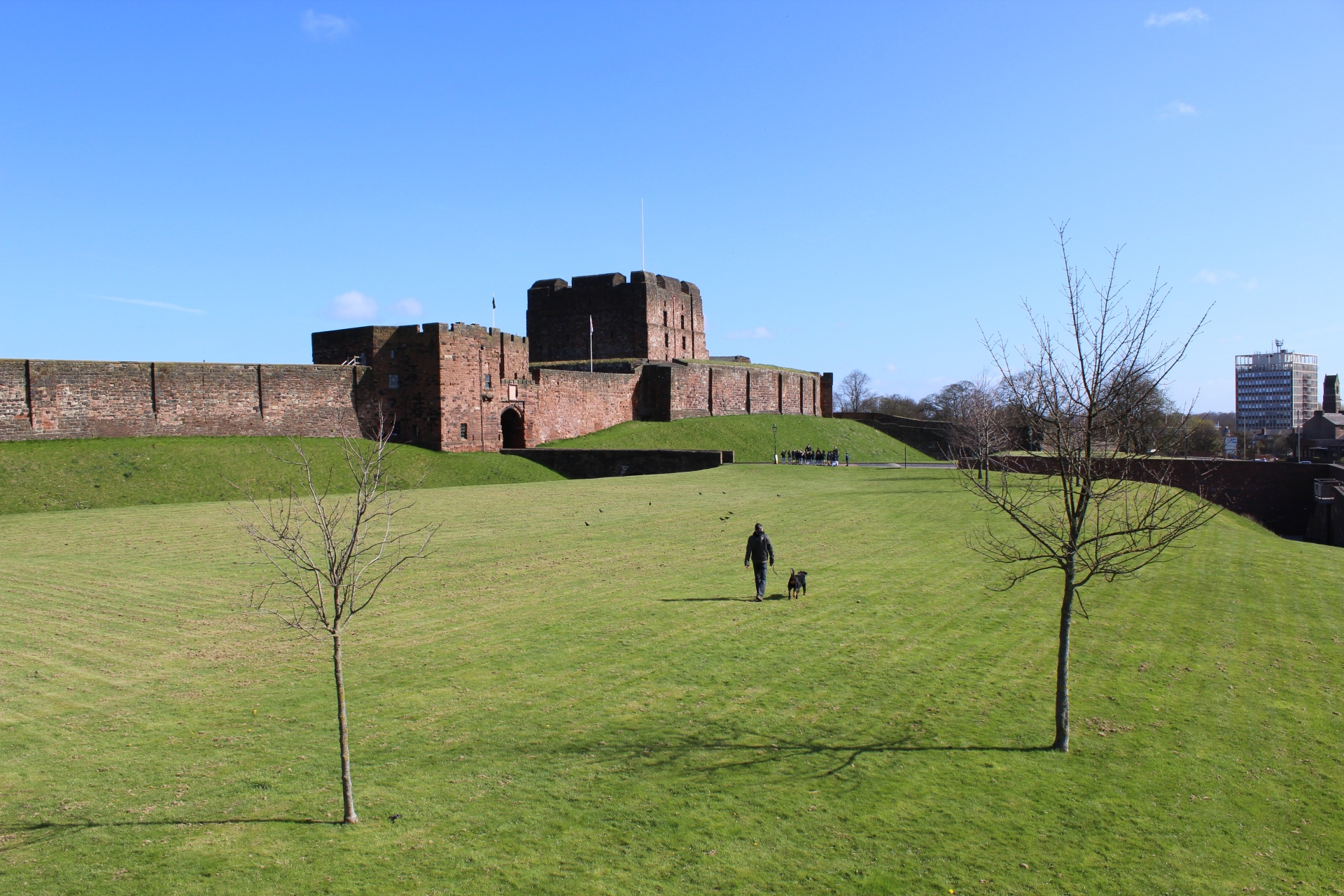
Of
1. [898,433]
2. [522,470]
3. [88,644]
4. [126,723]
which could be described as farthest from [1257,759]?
[898,433]

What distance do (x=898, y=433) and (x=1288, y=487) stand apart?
30223 millimetres

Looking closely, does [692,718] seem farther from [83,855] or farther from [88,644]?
[88,644]

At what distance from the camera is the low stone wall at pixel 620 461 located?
→ 42750 millimetres

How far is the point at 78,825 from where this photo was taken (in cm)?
671

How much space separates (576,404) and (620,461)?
30.3 ft

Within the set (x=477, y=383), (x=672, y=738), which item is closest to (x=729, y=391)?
(x=477, y=383)

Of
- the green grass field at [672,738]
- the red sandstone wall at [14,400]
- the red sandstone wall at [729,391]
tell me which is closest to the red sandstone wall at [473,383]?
the red sandstone wall at [14,400]

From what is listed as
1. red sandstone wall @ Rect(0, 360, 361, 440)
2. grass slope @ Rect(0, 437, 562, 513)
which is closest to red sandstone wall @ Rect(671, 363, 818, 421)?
grass slope @ Rect(0, 437, 562, 513)

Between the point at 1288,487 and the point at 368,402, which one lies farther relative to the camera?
the point at 368,402

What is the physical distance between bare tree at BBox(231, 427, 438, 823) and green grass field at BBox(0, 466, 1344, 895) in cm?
64

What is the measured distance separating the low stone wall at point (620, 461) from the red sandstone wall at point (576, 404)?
4.50m

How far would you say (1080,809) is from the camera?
7.62 meters

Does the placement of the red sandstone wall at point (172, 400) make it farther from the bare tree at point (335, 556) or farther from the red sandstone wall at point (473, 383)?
the bare tree at point (335, 556)

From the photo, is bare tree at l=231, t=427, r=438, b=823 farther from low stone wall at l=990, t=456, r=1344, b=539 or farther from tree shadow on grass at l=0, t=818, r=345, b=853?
low stone wall at l=990, t=456, r=1344, b=539
